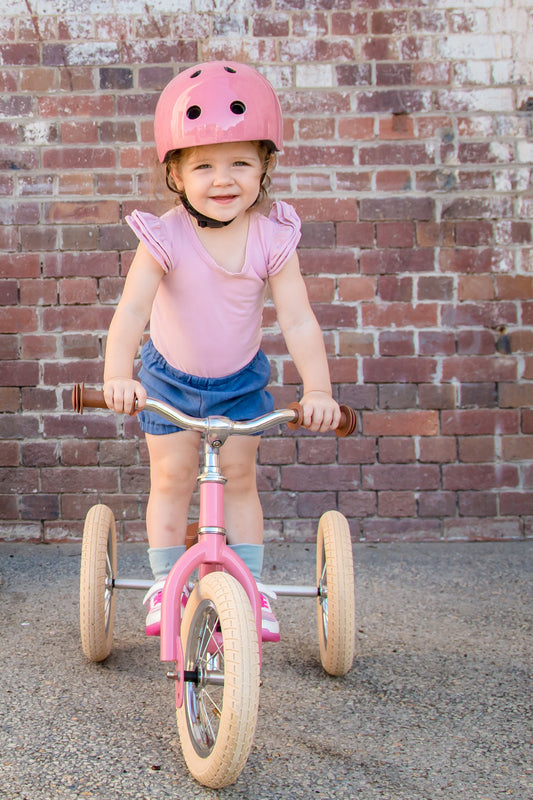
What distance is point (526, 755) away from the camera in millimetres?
1913

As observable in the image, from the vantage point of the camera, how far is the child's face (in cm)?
213

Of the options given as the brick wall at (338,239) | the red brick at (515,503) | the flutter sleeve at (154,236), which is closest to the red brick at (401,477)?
the brick wall at (338,239)

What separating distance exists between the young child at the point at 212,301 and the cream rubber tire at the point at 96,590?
15cm

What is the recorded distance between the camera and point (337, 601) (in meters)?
2.29

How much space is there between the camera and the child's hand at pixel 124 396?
1.92 meters

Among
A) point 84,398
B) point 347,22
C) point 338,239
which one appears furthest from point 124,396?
point 347,22

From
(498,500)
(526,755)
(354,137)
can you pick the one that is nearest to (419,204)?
(354,137)

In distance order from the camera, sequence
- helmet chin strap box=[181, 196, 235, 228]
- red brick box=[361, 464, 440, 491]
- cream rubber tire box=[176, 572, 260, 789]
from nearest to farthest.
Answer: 1. cream rubber tire box=[176, 572, 260, 789]
2. helmet chin strap box=[181, 196, 235, 228]
3. red brick box=[361, 464, 440, 491]

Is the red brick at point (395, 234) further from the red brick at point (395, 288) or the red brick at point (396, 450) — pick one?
the red brick at point (396, 450)

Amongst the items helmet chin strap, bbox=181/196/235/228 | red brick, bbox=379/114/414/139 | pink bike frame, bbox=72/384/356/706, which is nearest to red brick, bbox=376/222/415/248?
red brick, bbox=379/114/414/139

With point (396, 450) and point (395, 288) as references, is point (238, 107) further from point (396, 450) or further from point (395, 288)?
point (396, 450)

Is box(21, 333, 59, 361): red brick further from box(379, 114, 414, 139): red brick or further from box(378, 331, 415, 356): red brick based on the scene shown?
box(379, 114, 414, 139): red brick

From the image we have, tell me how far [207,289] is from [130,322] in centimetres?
27

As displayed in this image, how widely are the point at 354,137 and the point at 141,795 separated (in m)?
2.82
